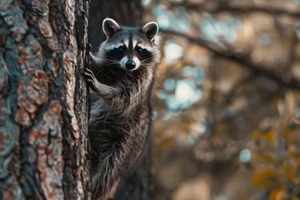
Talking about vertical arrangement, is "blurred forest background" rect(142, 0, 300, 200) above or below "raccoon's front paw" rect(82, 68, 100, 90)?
below

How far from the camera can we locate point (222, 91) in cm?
855

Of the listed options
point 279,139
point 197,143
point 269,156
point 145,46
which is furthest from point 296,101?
point 145,46

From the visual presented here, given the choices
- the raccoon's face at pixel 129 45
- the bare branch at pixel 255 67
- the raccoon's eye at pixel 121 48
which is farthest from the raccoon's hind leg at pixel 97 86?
the bare branch at pixel 255 67

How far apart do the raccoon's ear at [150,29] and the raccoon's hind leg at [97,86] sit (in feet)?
3.15

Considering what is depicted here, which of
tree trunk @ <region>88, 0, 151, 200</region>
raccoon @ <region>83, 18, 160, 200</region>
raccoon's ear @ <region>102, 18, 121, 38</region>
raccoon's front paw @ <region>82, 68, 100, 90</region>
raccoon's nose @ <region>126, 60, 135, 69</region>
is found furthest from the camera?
tree trunk @ <region>88, 0, 151, 200</region>

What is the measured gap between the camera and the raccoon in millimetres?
4648

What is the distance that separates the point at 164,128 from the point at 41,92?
15.4ft

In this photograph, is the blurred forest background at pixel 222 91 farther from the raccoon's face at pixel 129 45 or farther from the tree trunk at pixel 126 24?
the raccoon's face at pixel 129 45

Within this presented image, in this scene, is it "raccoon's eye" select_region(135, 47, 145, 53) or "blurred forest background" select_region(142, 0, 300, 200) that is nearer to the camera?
"raccoon's eye" select_region(135, 47, 145, 53)

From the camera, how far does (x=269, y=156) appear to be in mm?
6133

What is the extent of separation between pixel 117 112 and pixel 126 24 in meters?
1.93

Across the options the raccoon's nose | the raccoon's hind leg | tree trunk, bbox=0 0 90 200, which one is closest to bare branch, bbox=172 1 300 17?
the raccoon's nose

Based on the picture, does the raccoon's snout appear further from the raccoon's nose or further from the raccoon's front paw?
the raccoon's front paw

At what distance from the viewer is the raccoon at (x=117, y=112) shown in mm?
4648
